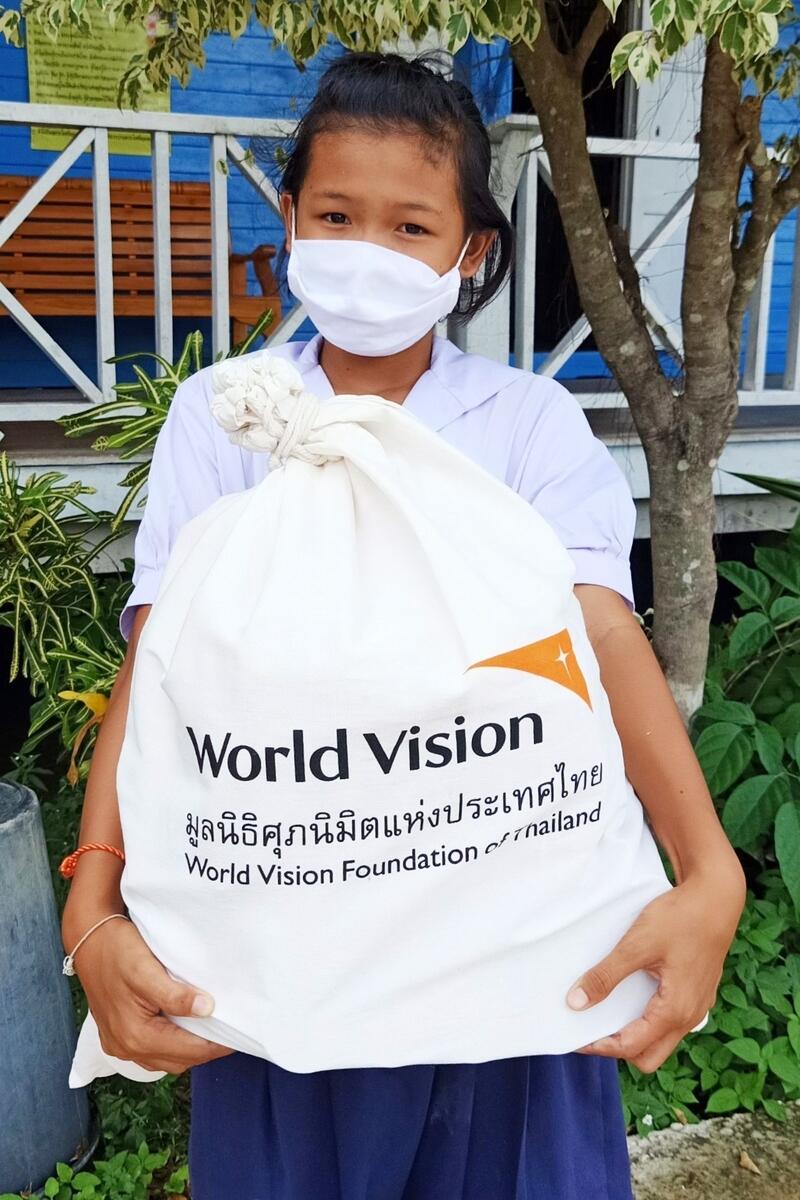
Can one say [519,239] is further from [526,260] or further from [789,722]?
[789,722]

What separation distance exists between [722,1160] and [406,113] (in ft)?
6.71

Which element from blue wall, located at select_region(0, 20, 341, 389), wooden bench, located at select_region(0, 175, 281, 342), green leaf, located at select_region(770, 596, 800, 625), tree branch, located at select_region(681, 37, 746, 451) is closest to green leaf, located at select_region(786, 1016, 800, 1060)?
green leaf, located at select_region(770, 596, 800, 625)

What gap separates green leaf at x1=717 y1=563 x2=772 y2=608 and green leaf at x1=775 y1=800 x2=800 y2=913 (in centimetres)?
62

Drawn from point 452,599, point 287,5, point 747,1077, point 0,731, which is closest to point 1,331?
point 0,731

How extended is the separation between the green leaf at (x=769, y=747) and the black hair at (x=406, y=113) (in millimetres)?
1450

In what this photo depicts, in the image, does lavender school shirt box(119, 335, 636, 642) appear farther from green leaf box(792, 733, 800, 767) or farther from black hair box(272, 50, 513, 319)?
green leaf box(792, 733, 800, 767)

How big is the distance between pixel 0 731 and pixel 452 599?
12.7 ft

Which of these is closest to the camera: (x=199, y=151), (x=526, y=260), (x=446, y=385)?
(x=446, y=385)

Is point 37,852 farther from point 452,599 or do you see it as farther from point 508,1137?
point 452,599

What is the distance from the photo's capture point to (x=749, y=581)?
278cm

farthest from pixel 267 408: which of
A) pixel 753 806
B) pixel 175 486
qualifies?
pixel 753 806

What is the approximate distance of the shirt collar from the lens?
125cm

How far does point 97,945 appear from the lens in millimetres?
1054

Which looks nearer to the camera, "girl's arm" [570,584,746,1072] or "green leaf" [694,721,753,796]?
"girl's arm" [570,584,746,1072]
